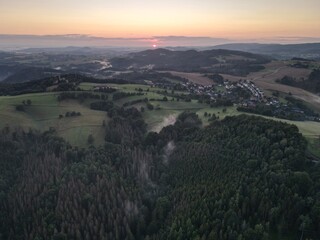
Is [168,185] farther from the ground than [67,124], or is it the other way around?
[67,124]

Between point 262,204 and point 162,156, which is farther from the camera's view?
point 162,156

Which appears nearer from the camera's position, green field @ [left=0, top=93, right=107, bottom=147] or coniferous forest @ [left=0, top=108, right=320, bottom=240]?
coniferous forest @ [left=0, top=108, right=320, bottom=240]

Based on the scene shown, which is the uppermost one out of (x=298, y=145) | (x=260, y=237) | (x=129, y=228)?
(x=298, y=145)

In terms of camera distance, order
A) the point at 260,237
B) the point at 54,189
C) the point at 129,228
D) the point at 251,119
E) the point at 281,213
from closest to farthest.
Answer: the point at 260,237 → the point at 281,213 → the point at 129,228 → the point at 54,189 → the point at 251,119

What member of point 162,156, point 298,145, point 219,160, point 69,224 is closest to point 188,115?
point 162,156

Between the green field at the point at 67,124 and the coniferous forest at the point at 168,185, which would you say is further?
the green field at the point at 67,124

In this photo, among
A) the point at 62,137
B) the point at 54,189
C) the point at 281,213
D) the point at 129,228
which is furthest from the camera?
the point at 62,137

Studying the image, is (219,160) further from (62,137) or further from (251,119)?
(62,137)

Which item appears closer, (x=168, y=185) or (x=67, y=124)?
(x=168, y=185)
